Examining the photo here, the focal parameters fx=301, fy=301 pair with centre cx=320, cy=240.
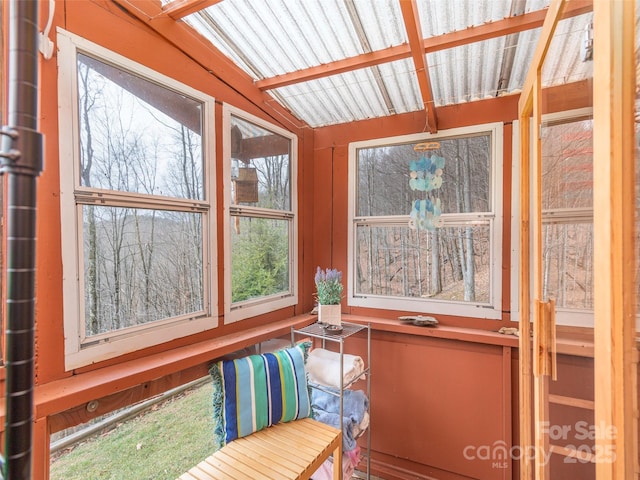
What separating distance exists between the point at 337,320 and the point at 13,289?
5.54ft

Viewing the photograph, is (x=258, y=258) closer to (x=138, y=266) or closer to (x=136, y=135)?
(x=138, y=266)

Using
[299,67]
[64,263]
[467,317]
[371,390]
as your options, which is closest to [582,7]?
[299,67]

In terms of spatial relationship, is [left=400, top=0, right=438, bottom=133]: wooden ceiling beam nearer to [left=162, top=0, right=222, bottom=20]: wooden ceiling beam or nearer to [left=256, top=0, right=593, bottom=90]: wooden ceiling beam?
[left=256, top=0, right=593, bottom=90]: wooden ceiling beam

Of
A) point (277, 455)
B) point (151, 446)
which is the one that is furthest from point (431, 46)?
point (151, 446)

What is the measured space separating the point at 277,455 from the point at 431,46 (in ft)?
6.74

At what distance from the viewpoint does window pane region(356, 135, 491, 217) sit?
6.55 feet

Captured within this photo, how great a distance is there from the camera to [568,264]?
96cm

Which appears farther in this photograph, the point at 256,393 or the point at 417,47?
the point at 256,393

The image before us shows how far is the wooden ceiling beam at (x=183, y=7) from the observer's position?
126cm

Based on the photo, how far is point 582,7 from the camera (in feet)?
2.69

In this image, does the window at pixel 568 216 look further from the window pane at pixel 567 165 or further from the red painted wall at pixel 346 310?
the red painted wall at pixel 346 310

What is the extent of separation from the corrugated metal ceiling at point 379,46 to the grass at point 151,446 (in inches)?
75.6

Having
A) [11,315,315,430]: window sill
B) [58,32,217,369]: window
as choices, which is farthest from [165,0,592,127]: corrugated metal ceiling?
[11,315,315,430]: window sill

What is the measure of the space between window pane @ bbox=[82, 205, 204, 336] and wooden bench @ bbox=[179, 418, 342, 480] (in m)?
0.67
